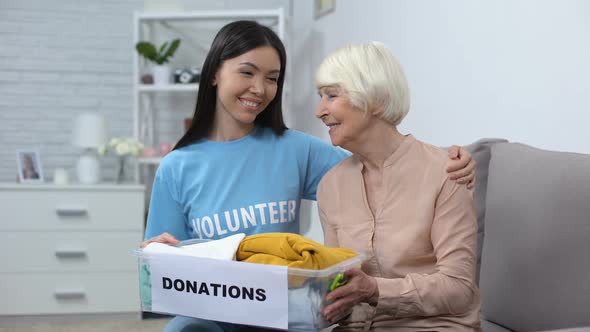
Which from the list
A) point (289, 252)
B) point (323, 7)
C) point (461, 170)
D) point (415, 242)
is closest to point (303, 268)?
point (289, 252)

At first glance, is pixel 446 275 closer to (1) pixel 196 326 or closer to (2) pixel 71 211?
(1) pixel 196 326

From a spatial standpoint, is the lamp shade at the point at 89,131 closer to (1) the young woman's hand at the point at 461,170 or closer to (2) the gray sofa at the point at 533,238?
(2) the gray sofa at the point at 533,238

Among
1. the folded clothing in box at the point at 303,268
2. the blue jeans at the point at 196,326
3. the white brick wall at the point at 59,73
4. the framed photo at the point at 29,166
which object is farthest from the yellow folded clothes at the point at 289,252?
the white brick wall at the point at 59,73

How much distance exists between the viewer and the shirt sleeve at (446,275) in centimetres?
121

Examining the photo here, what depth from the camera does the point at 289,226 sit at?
1681 mm

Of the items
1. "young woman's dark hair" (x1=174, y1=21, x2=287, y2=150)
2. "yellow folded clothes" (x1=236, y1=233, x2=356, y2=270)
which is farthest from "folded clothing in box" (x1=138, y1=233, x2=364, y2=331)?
"young woman's dark hair" (x1=174, y1=21, x2=287, y2=150)

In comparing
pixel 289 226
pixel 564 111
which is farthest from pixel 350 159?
pixel 564 111

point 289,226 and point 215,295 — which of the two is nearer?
point 215,295

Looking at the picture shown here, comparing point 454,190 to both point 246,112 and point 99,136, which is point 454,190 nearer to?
point 246,112

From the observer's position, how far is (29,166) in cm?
384

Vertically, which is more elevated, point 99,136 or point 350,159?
point 350,159

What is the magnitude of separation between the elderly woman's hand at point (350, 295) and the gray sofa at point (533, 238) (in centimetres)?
42

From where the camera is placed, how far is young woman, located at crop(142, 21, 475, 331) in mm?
1623

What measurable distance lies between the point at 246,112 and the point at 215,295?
0.62m
